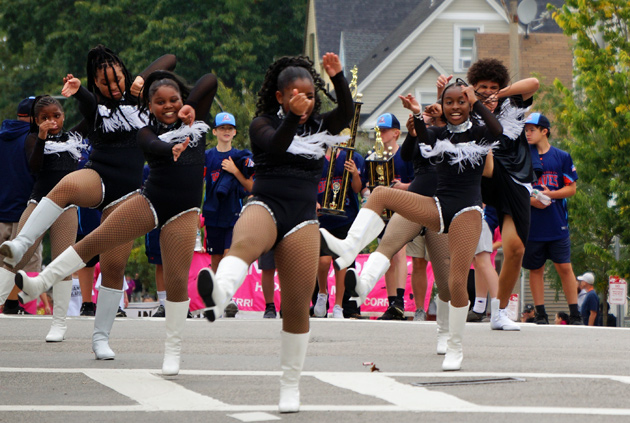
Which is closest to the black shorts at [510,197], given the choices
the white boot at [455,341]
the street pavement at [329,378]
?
the street pavement at [329,378]

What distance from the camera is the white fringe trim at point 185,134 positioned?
766cm

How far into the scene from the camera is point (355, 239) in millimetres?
7516

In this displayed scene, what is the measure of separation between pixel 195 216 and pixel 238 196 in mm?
6099

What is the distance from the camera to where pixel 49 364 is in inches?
329

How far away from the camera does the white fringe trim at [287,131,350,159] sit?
6465 millimetres

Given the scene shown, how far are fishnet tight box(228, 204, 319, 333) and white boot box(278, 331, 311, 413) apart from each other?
0.05 m

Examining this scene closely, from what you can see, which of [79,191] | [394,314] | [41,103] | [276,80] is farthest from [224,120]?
[276,80]

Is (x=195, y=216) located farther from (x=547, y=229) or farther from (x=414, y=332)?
(x=547, y=229)

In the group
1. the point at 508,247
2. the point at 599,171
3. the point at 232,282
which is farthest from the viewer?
the point at 599,171

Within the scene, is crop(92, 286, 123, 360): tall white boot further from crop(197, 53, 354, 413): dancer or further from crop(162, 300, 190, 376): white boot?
crop(197, 53, 354, 413): dancer

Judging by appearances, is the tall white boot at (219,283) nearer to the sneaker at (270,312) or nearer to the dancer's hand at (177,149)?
the dancer's hand at (177,149)

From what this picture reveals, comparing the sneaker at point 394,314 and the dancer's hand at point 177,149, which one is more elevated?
the dancer's hand at point 177,149

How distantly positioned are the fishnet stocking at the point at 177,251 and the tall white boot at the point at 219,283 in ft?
5.20

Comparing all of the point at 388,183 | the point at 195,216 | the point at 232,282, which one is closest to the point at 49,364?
the point at 195,216
